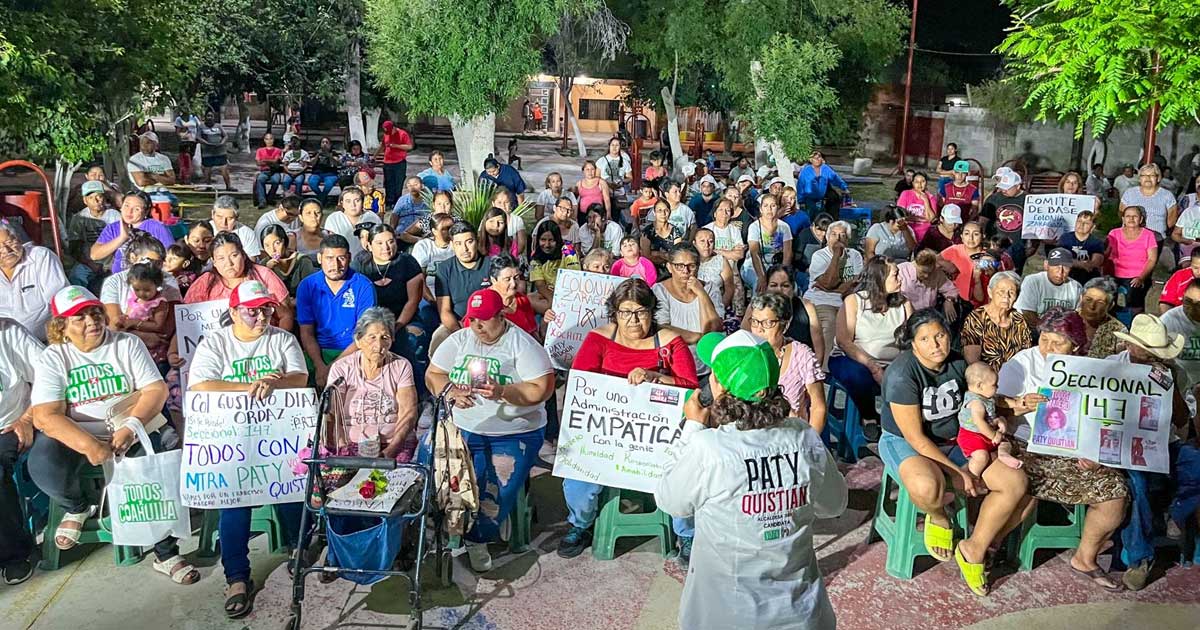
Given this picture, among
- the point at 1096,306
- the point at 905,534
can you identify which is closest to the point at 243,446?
the point at 905,534

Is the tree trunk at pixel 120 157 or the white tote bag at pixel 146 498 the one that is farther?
the tree trunk at pixel 120 157

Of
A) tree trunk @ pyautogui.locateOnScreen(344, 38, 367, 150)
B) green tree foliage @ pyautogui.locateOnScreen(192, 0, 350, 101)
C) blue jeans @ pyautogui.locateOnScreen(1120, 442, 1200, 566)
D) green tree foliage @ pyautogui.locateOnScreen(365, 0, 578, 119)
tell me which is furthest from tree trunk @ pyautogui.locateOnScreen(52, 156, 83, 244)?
blue jeans @ pyautogui.locateOnScreen(1120, 442, 1200, 566)

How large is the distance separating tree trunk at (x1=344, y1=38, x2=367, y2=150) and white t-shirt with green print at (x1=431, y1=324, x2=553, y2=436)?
24171 mm

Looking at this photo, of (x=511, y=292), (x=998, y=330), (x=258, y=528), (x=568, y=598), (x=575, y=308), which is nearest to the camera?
(x=568, y=598)

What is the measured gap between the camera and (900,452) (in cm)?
611

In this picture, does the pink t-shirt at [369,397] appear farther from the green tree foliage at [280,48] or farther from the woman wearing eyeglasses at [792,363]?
the green tree foliage at [280,48]

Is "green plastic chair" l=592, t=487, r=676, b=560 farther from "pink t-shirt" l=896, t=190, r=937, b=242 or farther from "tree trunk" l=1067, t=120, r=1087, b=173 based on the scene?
"tree trunk" l=1067, t=120, r=1087, b=173

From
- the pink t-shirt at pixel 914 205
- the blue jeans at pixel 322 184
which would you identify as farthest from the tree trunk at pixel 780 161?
the blue jeans at pixel 322 184

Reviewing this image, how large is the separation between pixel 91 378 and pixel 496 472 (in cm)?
238

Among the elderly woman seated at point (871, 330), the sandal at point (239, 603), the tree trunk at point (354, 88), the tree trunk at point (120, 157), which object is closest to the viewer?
the sandal at point (239, 603)

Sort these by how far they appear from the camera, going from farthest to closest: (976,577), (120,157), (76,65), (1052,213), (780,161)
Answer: (780,161), (120,157), (76,65), (1052,213), (976,577)

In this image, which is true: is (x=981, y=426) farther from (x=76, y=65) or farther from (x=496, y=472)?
(x=76, y=65)

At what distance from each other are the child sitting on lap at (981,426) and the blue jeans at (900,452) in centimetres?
9

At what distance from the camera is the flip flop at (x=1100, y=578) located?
609cm
